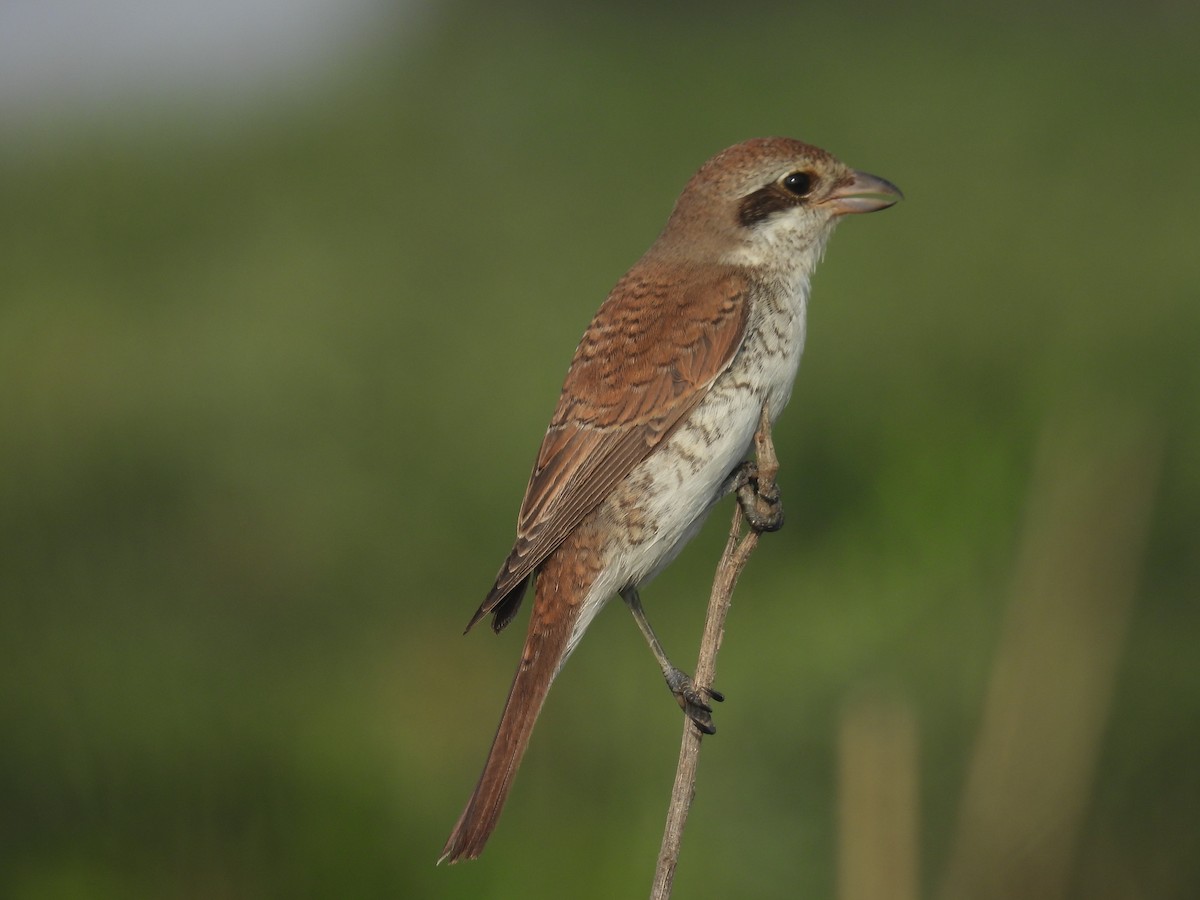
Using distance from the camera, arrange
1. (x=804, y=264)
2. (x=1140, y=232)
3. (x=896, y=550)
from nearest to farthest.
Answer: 1. (x=804, y=264)
2. (x=896, y=550)
3. (x=1140, y=232)

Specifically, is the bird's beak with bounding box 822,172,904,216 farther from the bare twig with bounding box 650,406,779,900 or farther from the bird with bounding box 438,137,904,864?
the bare twig with bounding box 650,406,779,900

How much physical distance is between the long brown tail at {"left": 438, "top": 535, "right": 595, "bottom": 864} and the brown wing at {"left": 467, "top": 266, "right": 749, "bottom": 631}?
79mm

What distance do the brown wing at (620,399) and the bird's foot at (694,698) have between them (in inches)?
14.2

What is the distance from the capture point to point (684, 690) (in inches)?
116

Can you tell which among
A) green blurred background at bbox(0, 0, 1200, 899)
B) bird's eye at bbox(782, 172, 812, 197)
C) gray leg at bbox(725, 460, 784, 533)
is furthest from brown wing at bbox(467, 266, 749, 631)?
green blurred background at bbox(0, 0, 1200, 899)

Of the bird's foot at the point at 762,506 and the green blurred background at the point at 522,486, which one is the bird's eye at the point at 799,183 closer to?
the bird's foot at the point at 762,506

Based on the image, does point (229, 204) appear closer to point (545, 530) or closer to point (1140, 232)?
point (1140, 232)

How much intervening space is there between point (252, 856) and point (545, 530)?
1222 mm

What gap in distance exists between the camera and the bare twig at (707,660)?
2.24 meters

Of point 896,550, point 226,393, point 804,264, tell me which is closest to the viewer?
point 804,264

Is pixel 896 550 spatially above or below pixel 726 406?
below

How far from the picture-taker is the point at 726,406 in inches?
120

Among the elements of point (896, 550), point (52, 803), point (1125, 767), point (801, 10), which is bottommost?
point (52, 803)

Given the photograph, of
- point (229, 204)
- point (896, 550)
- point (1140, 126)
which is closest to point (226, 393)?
point (229, 204)
